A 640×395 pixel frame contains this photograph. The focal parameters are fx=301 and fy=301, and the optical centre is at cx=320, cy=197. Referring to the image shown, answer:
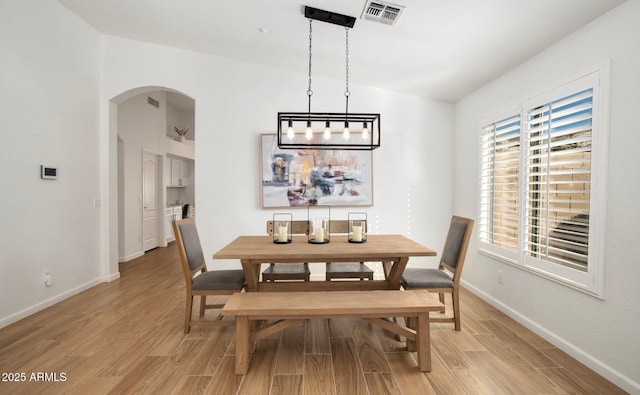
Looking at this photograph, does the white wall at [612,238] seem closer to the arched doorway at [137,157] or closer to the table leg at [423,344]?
the table leg at [423,344]

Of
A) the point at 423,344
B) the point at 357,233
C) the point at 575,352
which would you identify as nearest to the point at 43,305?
the point at 357,233

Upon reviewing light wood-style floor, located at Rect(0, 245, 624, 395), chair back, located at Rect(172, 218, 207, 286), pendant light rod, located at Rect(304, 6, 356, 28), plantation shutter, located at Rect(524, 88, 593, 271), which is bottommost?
light wood-style floor, located at Rect(0, 245, 624, 395)

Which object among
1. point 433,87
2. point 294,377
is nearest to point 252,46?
point 433,87

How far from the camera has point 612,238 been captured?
1.97 metres

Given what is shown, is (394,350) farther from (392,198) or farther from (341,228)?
(392,198)

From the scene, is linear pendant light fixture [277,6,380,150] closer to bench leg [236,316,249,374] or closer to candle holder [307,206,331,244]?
candle holder [307,206,331,244]

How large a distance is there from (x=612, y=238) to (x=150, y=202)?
695 centimetres

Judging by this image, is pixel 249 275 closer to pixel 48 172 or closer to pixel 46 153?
pixel 48 172

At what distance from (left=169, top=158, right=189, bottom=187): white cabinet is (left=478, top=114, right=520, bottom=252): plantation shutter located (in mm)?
6682

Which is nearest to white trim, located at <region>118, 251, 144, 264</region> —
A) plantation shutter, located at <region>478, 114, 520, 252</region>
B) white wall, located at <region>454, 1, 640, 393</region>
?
plantation shutter, located at <region>478, 114, 520, 252</region>

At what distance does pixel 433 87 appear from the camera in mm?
3807

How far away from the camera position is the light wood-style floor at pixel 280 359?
188cm

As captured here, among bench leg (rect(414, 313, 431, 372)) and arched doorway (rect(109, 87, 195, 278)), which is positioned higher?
arched doorway (rect(109, 87, 195, 278))

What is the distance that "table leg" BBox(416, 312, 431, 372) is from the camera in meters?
2.04
